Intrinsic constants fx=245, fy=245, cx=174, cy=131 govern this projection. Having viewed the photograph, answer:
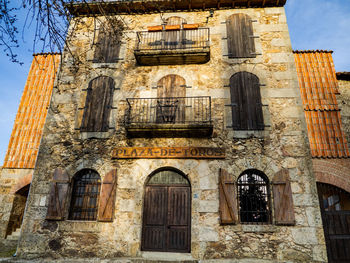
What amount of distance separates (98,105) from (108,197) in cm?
320

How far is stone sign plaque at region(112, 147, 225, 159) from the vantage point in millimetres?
Result: 7488

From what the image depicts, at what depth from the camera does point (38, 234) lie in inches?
284

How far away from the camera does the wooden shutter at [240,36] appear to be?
8688 mm

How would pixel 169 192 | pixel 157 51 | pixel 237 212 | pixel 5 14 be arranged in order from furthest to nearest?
pixel 157 51 → pixel 169 192 → pixel 237 212 → pixel 5 14

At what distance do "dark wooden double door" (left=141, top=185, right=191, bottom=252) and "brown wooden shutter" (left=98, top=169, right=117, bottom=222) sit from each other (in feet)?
3.20

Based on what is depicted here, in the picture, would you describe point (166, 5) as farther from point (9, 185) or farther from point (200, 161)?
point (9, 185)

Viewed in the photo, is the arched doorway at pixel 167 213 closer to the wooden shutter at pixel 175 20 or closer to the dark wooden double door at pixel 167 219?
the dark wooden double door at pixel 167 219

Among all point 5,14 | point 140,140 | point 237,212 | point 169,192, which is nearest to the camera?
point 5,14

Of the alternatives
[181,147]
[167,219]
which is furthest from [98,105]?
[167,219]

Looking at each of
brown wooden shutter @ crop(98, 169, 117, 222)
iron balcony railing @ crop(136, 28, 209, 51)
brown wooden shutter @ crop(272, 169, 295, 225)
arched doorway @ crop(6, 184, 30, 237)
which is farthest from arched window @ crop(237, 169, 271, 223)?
arched doorway @ crop(6, 184, 30, 237)

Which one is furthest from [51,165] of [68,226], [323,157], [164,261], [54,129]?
[323,157]

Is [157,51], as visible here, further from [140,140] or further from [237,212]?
[237,212]

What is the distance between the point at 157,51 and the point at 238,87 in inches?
120

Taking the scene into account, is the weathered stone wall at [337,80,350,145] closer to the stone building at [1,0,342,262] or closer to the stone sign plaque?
the stone building at [1,0,342,262]
